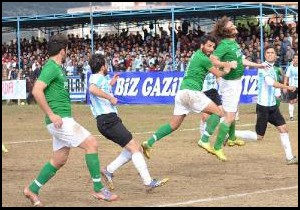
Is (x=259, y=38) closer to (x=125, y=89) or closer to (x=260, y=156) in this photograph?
(x=125, y=89)

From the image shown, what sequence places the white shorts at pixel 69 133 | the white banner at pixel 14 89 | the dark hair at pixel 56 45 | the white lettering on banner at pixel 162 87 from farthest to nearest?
the white banner at pixel 14 89 → the white lettering on banner at pixel 162 87 → the dark hair at pixel 56 45 → the white shorts at pixel 69 133

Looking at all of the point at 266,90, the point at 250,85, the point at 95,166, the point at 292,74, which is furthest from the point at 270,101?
the point at 250,85

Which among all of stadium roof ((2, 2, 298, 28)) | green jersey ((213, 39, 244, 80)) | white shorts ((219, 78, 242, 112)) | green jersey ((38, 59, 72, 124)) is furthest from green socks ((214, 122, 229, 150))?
stadium roof ((2, 2, 298, 28))

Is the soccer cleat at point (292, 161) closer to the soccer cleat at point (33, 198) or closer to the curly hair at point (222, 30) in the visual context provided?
the curly hair at point (222, 30)

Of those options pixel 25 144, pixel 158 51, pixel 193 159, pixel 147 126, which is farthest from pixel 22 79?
pixel 193 159

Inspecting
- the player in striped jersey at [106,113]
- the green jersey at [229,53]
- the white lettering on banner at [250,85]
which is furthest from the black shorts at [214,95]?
the white lettering on banner at [250,85]

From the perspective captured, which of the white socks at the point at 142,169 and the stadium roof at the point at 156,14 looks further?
the stadium roof at the point at 156,14

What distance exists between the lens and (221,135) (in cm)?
1322

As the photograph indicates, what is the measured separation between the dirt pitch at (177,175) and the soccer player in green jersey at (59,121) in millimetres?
254

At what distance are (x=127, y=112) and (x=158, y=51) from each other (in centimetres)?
979

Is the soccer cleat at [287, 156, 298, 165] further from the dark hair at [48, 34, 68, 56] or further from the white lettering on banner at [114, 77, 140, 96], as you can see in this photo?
the white lettering on banner at [114, 77, 140, 96]

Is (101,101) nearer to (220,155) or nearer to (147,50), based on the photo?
(220,155)

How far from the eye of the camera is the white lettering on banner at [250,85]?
1196 inches

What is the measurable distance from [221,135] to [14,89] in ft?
83.5
